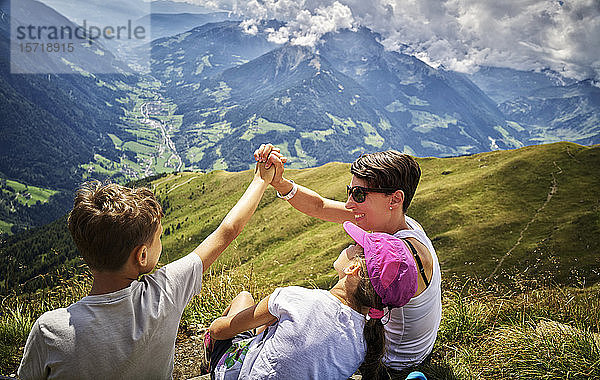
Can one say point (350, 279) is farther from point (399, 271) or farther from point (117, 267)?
point (117, 267)

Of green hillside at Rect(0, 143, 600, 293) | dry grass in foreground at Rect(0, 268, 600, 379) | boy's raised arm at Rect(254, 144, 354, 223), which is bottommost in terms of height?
green hillside at Rect(0, 143, 600, 293)

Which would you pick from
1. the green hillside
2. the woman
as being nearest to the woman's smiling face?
the woman

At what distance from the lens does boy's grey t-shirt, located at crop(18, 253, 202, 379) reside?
10.0 feet

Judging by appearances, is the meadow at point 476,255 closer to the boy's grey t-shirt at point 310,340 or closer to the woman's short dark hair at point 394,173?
the boy's grey t-shirt at point 310,340

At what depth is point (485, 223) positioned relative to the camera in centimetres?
7644

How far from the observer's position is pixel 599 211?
219 feet

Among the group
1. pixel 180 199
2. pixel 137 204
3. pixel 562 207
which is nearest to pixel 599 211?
pixel 562 207

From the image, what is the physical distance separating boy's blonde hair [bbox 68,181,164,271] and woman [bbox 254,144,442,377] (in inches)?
103

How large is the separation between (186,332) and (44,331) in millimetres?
4209

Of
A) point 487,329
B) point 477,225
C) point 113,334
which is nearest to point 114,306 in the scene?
point 113,334

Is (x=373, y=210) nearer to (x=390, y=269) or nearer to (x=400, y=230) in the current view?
(x=400, y=230)

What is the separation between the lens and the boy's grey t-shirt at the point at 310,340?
11.5ft

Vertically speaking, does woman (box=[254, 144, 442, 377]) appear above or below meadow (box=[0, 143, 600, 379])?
above

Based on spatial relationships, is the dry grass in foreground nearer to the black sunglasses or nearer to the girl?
the girl
